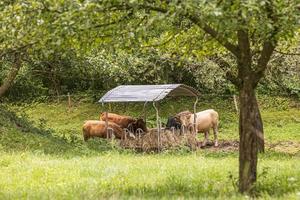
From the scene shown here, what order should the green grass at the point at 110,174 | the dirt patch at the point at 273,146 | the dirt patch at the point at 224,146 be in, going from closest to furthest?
the green grass at the point at 110,174, the dirt patch at the point at 224,146, the dirt patch at the point at 273,146

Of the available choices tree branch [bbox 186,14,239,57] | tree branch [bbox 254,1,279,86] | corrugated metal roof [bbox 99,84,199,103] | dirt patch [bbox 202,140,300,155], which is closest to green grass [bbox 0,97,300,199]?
dirt patch [bbox 202,140,300,155]

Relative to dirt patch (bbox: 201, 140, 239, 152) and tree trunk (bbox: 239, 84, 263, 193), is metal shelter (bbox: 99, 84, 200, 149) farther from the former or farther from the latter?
tree trunk (bbox: 239, 84, 263, 193)

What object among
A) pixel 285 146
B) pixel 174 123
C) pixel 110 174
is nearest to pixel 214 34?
pixel 110 174

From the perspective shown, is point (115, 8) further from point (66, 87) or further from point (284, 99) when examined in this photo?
point (66, 87)

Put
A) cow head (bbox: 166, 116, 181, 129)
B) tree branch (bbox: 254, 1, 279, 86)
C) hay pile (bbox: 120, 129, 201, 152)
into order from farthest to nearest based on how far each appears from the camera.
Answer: cow head (bbox: 166, 116, 181, 129)
hay pile (bbox: 120, 129, 201, 152)
tree branch (bbox: 254, 1, 279, 86)

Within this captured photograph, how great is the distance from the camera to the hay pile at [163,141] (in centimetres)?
2097

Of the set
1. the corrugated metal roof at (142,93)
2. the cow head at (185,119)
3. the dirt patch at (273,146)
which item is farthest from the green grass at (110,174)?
the cow head at (185,119)

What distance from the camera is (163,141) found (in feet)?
68.7

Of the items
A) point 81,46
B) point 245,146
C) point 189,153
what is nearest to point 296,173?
point 245,146

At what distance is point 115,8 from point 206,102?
2949cm

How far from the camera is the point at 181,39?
11031 mm

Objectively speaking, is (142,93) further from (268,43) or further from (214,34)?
(214,34)

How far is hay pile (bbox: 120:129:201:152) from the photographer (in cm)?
2097

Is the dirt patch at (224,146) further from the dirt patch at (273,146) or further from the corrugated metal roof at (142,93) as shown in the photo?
the corrugated metal roof at (142,93)
